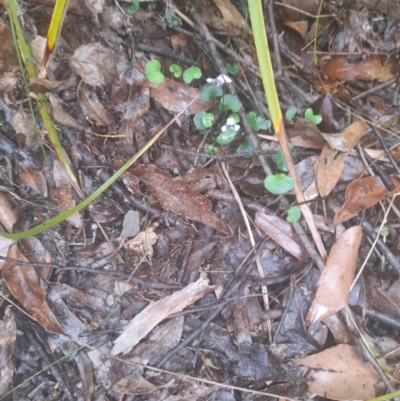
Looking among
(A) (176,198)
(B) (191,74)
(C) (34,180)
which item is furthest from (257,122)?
(C) (34,180)

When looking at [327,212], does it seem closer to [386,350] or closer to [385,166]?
[385,166]

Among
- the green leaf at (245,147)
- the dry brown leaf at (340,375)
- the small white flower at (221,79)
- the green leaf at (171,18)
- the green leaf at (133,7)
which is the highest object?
the green leaf at (133,7)

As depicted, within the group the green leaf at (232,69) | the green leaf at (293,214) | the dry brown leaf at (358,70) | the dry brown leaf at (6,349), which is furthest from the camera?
the dry brown leaf at (358,70)

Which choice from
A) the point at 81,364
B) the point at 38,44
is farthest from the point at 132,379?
the point at 38,44

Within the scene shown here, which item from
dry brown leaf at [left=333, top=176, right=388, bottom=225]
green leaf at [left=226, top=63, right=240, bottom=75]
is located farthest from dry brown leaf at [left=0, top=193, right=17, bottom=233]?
dry brown leaf at [left=333, top=176, right=388, bottom=225]

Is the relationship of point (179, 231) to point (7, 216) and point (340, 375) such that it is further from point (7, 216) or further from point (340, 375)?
point (340, 375)

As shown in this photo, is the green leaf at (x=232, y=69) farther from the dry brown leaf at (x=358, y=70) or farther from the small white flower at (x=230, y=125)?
the dry brown leaf at (x=358, y=70)

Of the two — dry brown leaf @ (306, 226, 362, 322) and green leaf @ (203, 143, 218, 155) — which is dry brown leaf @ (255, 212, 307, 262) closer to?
dry brown leaf @ (306, 226, 362, 322)

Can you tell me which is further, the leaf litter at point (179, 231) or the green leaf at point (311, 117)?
the green leaf at point (311, 117)

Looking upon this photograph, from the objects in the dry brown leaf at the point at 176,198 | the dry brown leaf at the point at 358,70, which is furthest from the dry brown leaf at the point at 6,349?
the dry brown leaf at the point at 358,70
